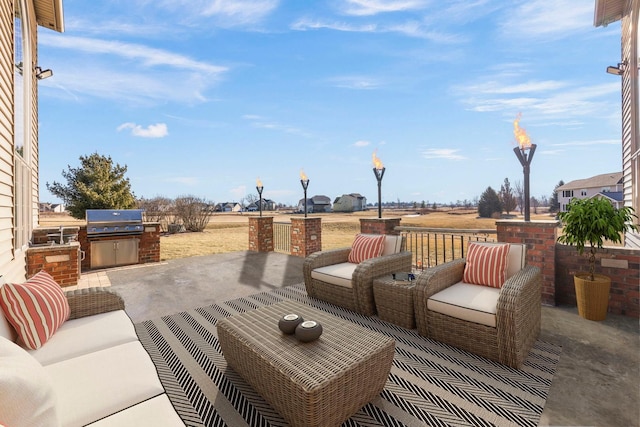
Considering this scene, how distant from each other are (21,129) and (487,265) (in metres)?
6.64

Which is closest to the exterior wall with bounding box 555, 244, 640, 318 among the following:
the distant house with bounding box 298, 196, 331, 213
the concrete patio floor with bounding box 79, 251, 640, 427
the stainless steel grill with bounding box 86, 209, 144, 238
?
the concrete patio floor with bounding box 79, 251, 640, 427

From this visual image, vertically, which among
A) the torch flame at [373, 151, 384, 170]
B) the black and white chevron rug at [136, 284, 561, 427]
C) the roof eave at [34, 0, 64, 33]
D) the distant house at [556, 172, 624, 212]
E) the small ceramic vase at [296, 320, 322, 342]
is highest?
the roof eave at [34, 0, 64, 33]

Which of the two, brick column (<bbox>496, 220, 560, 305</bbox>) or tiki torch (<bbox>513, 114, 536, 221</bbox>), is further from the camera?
brick column (<bbox>496, 220, 560, 305</bbox>)

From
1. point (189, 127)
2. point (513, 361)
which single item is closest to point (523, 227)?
point (513, 361)

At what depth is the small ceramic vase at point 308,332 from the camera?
174 centimetres

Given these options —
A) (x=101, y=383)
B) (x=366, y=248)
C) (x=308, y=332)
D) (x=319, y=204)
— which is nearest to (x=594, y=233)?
(x=366, y=248)

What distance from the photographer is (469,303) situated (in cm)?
238

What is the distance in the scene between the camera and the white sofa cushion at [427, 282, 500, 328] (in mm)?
2240

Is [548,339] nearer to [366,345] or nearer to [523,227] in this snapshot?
[523,227]

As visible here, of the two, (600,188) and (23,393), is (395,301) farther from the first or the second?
(600,188)

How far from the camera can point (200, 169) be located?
62.0 feet

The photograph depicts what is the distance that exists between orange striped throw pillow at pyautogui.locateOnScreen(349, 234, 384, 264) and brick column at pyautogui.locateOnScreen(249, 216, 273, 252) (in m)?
4.00

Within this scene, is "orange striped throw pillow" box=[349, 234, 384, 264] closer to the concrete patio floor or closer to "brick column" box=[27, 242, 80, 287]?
the concrete patio floor

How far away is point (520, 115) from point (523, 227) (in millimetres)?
1375
